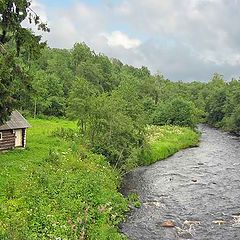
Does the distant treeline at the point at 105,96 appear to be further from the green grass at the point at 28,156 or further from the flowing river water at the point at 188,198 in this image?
the flowing river water at the point at 188,198

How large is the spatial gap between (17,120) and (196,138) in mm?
44908

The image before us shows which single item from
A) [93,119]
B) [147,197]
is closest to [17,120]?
[93,119]

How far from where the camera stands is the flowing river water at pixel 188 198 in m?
29.4

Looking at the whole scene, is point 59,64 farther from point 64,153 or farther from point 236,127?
point 64,153

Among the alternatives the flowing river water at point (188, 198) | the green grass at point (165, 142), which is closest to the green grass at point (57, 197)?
the flowing river water at point (188, 198)

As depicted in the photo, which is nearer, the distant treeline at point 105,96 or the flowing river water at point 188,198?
the flowing river water at point 188,198

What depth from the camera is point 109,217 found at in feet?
98.1

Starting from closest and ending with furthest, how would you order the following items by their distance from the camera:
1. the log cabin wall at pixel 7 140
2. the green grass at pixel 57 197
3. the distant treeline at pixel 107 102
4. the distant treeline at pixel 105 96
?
the green grass at pixel 57 197
the log cabin wall at pixel 7 140
the distant treeline at pixel 107 102
the distant treeline at pixel 105 96

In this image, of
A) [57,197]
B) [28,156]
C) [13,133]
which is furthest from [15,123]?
[57,197]

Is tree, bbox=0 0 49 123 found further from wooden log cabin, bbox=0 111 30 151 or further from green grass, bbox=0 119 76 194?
wooden log cabin, bbox=0 111 30 151

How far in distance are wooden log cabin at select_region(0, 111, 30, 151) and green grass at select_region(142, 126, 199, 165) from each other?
697 inches

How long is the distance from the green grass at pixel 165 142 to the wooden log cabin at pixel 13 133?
17.7 meters

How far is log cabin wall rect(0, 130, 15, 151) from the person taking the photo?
136ft

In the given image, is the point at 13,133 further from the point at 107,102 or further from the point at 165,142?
the point at 165,142
